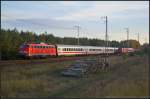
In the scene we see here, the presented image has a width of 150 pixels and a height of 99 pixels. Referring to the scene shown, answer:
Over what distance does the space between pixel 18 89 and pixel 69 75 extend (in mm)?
8062

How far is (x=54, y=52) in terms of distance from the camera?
2163 inches

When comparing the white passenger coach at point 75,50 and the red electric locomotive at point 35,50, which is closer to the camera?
the red electric locomotive at point 35,50

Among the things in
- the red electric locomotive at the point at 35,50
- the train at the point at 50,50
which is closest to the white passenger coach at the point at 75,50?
the train at the point at 50,50

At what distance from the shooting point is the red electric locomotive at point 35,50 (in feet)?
153

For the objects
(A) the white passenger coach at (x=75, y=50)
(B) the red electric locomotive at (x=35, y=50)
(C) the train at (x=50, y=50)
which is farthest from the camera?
(A) the white passenger coach at (x=75, y=50)

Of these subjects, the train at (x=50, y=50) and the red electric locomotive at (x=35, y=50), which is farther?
the train at (x=50, y=50)

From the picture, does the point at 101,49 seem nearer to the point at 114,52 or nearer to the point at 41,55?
the point at 114,52

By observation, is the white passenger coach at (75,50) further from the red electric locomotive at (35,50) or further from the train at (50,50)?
the red electric locomotive at (35,50)

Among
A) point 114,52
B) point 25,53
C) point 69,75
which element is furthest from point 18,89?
point 114,52

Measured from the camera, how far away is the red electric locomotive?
46.6 meters

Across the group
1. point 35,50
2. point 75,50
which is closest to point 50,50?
point 35,50

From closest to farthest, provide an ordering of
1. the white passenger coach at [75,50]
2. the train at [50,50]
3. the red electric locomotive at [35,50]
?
the red electric locomotive at [35,50] < the train at [50,50] < the white passenger coach at [75,50]

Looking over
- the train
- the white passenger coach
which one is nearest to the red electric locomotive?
the train

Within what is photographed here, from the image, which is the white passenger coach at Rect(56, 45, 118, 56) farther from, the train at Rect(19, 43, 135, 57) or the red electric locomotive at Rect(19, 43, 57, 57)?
the red electric locomotive at Rect(19, 43, 57, 57)
